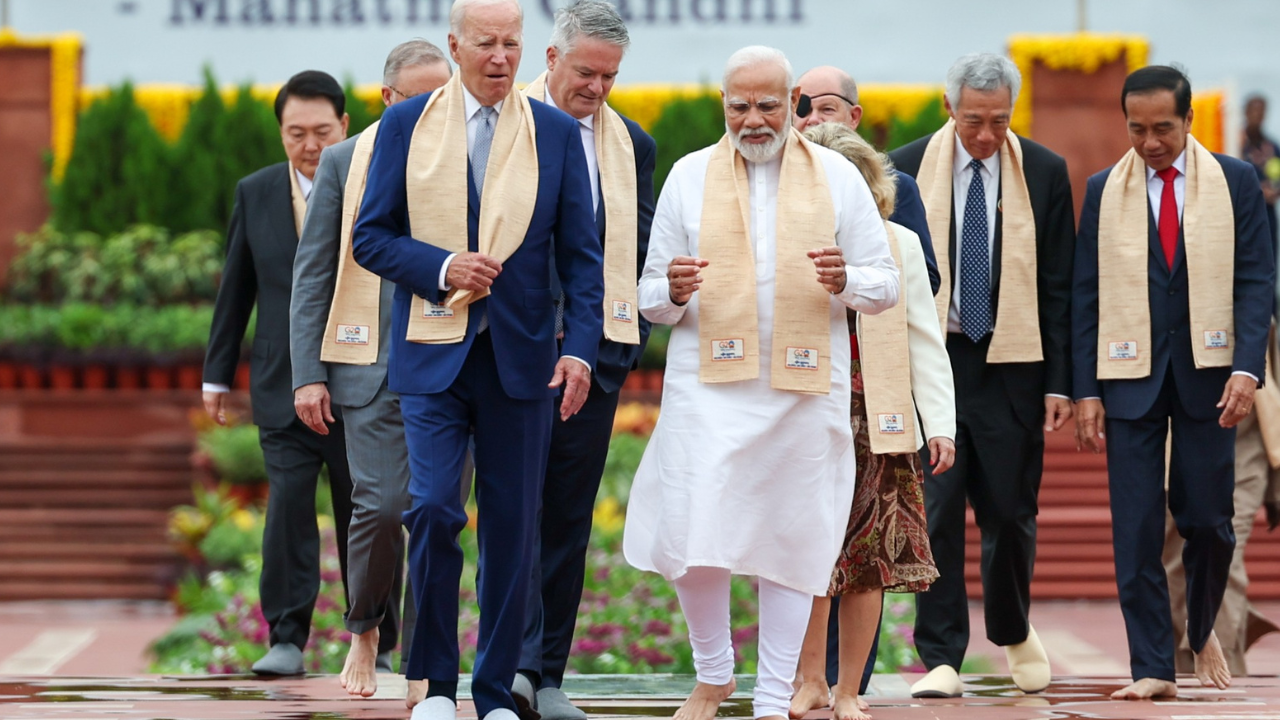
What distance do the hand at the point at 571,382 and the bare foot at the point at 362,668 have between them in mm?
1287

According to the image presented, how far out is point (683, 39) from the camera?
18750 millimetres

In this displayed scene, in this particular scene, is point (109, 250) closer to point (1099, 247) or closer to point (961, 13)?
point (961, 13)

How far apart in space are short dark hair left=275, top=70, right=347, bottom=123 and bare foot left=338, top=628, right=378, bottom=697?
6.20 feet

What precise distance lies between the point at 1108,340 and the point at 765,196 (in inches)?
60.5

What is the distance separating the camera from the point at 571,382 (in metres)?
4.51

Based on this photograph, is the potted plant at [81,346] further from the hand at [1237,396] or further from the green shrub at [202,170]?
the hand at [1237,396]

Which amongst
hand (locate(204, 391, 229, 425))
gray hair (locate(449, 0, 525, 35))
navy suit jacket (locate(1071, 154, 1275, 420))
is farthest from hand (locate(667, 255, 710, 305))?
hand (locate(204, 391, 229, 425))

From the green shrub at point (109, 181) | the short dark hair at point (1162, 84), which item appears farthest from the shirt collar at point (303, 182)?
the green shrub at point (109, 181)

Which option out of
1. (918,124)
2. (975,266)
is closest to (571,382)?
(975,266)

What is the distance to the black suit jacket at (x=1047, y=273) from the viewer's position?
585cm

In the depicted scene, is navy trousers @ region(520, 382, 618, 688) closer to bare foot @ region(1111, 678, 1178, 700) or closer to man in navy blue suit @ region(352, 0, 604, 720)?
man in navy blue suit @ region(352, 0, 604, 720)

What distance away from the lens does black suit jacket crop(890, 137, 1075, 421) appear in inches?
230

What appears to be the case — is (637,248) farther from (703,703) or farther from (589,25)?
(703,703)

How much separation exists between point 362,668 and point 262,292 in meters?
1.56
